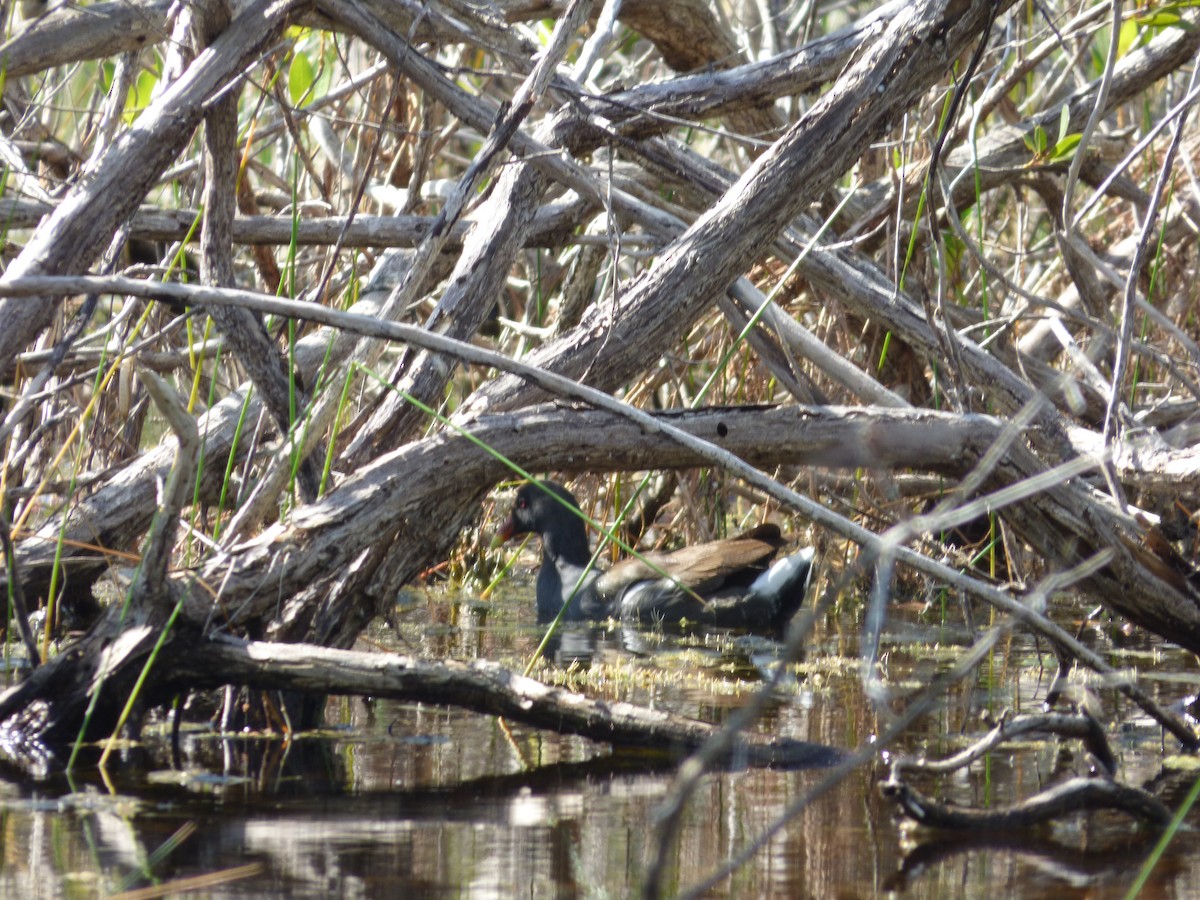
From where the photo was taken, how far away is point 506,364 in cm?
288

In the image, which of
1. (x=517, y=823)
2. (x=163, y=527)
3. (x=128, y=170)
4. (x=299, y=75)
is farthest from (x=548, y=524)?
(x=517, y=823)

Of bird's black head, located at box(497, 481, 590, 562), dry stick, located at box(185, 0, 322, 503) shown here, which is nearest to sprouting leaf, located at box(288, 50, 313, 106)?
dry stick, located at box(185, 0, 322, 503)

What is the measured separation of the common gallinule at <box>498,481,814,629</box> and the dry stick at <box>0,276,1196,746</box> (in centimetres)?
259

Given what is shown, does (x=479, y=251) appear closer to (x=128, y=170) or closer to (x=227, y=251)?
(x=227, y=251)

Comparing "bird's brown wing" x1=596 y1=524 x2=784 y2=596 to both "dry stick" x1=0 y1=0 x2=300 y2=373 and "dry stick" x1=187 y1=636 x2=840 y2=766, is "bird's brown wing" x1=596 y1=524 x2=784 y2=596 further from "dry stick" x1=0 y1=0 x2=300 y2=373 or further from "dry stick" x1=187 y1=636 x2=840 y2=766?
"dry stick" x1=0 y1=0 x2=300 y2=373

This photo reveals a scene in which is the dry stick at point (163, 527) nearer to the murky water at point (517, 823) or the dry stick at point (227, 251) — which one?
the murky water at point (517, 823)

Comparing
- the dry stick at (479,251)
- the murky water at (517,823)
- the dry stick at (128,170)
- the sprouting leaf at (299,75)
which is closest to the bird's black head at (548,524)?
the sprouting leaf at (299,75)

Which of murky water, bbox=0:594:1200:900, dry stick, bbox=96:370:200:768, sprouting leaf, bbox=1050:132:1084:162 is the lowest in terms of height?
murky water, bbox=0:594:1200:900

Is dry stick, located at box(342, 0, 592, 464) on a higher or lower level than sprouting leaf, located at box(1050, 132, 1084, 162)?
lower

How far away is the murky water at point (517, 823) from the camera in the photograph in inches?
93.9

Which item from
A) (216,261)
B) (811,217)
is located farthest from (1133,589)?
(216,261)

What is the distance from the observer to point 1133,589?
3.73 meters

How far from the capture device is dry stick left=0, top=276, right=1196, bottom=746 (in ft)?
8.69

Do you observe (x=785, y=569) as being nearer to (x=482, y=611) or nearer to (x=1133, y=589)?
(x=482, y=611)
